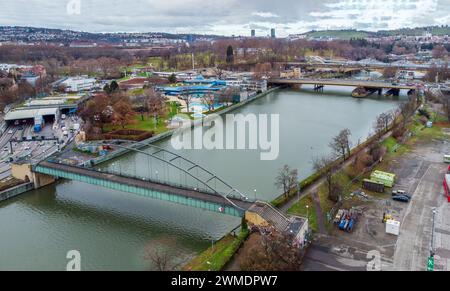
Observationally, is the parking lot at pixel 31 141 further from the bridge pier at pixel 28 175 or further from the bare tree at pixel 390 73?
the bare tree at pixel 390 73

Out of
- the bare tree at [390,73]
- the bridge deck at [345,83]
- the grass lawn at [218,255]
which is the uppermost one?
the bare tree at [390,73]

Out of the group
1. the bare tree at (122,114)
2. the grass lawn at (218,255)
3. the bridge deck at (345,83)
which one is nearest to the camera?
the grass lawn at (218,255)

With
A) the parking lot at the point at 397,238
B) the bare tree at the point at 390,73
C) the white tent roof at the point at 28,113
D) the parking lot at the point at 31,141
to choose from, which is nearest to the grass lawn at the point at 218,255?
the parking lot at the point at 397,238

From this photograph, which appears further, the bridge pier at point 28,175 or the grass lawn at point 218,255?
the bridge pier at point 28,175

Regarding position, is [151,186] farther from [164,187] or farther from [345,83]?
[345,83]

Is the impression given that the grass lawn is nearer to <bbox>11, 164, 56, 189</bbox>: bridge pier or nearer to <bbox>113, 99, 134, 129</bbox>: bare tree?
<bbox>11, 164, 56, 189</bbox>: bridge pier
